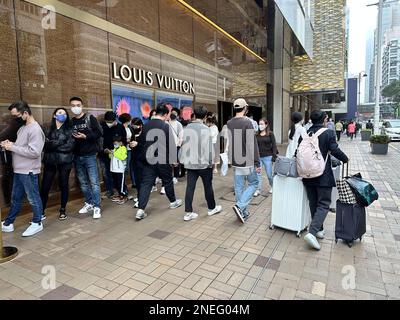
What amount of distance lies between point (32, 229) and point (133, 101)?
3985mm

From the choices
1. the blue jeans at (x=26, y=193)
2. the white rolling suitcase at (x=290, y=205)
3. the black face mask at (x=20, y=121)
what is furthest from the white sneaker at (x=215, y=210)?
the black face mask at (x=20, y=121)

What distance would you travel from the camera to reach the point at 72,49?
18.9ft

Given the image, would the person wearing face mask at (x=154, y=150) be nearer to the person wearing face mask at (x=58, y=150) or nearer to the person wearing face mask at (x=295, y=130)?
the person wearing face mask at (x=58, y=150)

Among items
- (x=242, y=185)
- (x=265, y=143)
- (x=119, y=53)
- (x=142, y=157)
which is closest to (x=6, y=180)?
(x=142, y=157)

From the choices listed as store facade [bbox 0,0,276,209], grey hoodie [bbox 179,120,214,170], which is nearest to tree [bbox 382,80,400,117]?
store facade [bbox 0,0,276,209]

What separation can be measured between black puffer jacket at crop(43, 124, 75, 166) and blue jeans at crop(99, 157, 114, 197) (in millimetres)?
1191

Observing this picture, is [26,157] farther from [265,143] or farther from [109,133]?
[265,143]

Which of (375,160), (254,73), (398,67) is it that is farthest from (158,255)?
(398,67)

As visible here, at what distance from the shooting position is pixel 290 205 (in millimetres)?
4168

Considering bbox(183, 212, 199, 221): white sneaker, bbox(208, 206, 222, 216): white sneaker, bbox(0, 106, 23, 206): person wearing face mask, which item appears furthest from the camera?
bbox(208, 206, 222, 216): white sneaker

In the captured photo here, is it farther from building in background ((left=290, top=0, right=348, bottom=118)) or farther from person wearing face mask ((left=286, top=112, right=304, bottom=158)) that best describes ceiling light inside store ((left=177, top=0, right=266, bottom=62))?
person wearing face mask ((left=286, top=112, right=304, bottom=158))

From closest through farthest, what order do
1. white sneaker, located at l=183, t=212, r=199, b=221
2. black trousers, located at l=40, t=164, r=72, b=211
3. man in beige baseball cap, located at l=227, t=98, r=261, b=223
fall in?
1. man in beige baseball cap, located at l=227, t=98, r=261, b=223
2. black trousers, located at l=40, t=164, r=72, b=211
3. white sneaker, located at l=183, t=212, r=199, b=221

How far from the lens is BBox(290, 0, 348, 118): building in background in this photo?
16750 mm
